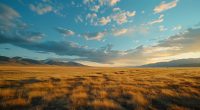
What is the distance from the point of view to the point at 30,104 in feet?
38.6

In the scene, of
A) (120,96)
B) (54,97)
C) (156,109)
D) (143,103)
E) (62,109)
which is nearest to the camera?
(62,109)

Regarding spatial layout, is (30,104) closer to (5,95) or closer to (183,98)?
(5,95)

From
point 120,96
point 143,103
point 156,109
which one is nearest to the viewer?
point 156,109

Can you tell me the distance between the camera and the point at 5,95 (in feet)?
45.0

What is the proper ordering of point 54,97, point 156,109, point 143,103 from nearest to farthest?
1. point 156,109
2. point 143,103
3. point 54,97

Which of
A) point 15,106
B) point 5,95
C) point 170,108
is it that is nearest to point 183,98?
point 170,108

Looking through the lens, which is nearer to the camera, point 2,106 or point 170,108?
point 2,106

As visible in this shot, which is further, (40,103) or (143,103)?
(143,103)

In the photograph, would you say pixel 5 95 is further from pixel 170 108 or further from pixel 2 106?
pixel 170 108

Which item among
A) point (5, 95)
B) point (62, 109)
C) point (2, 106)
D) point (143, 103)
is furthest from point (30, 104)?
point (143, 103)

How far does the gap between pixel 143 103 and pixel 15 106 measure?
27.1 ft

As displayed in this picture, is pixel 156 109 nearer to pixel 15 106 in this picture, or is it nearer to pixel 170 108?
pixel 170 108

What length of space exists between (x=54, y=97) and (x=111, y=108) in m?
4.62

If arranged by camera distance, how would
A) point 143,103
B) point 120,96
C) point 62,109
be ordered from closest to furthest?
point 62,109, point 143,103, point 120,96
